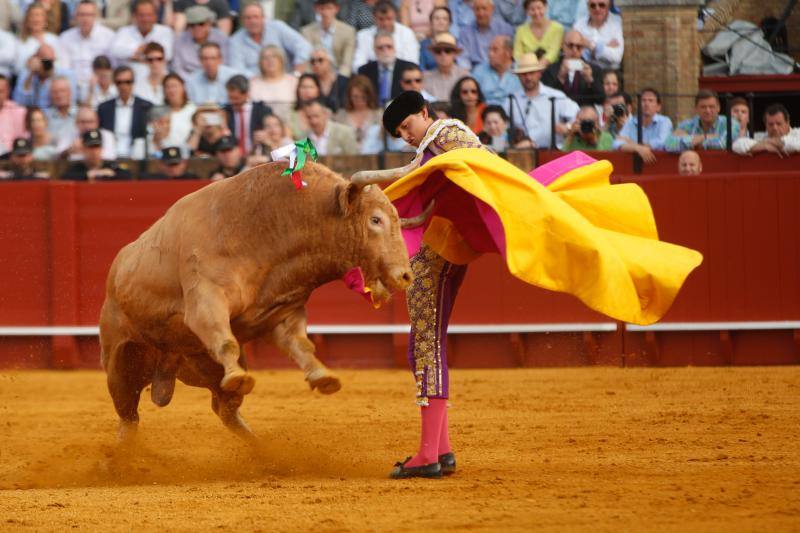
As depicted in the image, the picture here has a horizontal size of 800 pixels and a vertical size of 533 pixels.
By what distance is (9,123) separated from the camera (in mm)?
11109

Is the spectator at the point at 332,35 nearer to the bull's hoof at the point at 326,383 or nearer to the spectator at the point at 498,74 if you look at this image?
the spectator at the point at 498,74

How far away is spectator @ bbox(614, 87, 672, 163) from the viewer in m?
10.2

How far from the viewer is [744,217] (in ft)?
32.6

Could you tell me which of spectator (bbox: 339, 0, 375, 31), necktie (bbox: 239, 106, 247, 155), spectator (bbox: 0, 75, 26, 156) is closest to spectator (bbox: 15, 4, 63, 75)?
spectator (bbox: 0, 75, 26, 156)

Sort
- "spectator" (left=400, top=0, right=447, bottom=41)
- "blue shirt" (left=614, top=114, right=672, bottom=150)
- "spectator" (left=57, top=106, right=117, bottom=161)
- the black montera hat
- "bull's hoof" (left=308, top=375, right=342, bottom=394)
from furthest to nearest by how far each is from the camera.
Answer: "spectator" (left=400, top=0, right=447, bottom=41)
"spectator" (left=57, top=106, right=117, bottom=161)
"blue shirt" (left=614, top=114, right=672, bottom=150)
the black montera hat
"bull's hoof" (left=308, top=375, right=342, bottom=394)

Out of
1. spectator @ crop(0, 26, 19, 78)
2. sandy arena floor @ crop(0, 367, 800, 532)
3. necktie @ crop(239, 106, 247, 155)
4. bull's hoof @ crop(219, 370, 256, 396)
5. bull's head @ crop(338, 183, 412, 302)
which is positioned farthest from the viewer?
spectator @ crop(0, 26, 19, 78)

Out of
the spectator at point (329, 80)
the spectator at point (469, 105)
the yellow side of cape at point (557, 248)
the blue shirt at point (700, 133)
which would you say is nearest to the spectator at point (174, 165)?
the spectator at point (329, 80)

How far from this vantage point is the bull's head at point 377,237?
542 centimetres

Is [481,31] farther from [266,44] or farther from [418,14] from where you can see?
[266,44]

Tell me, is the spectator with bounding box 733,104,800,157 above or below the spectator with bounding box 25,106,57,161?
below

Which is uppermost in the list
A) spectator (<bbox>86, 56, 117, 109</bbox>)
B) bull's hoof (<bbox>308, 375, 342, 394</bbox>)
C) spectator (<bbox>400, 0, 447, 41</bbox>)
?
spectator (<bbox>400, 0, 447, 41</bbox>)

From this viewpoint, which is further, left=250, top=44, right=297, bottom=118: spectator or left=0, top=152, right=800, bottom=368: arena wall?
left=250, top=44, right=297, bottom=118: spectator

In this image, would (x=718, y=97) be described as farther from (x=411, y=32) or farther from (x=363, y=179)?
(x=363, y=179)

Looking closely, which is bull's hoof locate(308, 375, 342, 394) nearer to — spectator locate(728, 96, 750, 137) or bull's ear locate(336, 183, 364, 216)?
bull's ear locate(336, 183, 364, 216)
